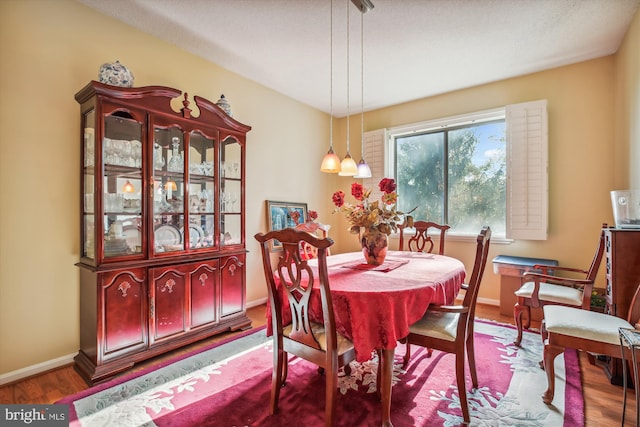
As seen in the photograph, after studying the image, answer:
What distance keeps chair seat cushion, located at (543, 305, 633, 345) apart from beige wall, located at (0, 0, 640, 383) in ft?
5.24

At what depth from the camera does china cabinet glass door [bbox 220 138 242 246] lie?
10.0ft

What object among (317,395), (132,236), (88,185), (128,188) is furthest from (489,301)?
(88,185)

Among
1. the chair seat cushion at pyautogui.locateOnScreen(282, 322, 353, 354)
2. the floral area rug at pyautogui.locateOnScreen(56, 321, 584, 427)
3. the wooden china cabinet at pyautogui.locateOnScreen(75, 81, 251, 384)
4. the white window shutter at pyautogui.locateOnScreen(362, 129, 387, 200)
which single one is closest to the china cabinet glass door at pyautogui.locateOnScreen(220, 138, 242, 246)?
the wooden china cabinet at pyautogui.locateOnScreen(75, 81, 251, 384)

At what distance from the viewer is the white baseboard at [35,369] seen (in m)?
2.06

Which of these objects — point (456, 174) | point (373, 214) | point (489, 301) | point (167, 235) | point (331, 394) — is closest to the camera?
point (331, 394)

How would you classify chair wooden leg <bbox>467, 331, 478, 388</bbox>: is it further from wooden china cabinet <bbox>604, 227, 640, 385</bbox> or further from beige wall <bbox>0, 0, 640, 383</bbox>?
beige wall <bbox>0, 0, 640, 383</bbox>

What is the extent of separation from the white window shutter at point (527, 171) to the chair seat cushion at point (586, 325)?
1.64m

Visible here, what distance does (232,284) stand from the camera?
3.00 m

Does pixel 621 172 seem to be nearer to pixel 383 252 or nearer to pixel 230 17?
pixel 383 252

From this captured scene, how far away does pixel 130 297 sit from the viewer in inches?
89.7

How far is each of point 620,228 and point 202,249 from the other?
332 centimetres

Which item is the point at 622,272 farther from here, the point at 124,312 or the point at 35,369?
the point at 35,369

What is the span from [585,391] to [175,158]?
3.56 metres

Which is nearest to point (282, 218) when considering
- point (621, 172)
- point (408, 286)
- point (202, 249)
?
point (202, 249)
